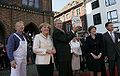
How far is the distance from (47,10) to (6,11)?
4545 mm

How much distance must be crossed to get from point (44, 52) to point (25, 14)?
15.4 meters

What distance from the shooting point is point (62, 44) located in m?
5.91

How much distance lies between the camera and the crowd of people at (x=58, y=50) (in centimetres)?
561

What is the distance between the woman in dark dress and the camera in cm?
650

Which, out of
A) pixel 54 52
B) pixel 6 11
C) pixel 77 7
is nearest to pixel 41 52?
pixel 54 52

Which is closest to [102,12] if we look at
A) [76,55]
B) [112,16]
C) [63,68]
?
[112,16]

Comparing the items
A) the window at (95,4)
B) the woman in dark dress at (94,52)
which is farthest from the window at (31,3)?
the window at (95,4)

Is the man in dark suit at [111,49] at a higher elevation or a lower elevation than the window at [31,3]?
lower

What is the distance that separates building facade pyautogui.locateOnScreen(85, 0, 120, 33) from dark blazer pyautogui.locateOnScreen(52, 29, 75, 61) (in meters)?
25.7

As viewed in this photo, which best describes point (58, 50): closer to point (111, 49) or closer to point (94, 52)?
point (94, 52)

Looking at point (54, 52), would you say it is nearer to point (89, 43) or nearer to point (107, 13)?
point (89, 43)

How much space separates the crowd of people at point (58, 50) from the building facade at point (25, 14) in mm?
13235

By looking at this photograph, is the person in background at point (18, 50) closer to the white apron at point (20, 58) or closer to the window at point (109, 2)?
the white apron at point (20, 58)

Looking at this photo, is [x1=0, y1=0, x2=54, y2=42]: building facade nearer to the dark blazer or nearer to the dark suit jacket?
the dark suit jacket
